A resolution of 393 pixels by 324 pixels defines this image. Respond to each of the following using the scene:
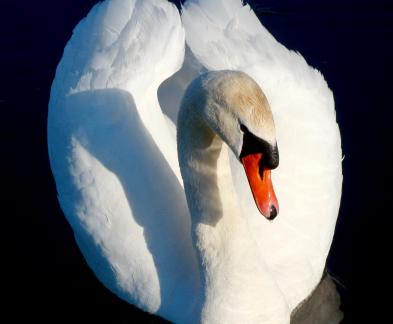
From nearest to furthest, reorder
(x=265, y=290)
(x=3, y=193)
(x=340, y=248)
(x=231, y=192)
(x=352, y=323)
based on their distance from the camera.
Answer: (x=231, y=192), (x=265, y=290), (x=352, y=323), (x=340, y=248), (x=3, y=193)

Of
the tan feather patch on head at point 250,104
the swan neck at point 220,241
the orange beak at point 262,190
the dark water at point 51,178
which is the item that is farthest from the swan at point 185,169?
the dark water at point 51,178

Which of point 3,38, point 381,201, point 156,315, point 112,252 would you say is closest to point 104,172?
point 112,252

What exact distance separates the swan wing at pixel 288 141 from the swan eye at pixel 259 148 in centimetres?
147

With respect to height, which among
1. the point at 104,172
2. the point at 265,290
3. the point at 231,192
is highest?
the point at 231,192

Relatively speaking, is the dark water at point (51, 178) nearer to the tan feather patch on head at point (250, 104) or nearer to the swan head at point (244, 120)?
the swan head at point (244, 120)

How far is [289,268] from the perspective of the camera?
5.24 m

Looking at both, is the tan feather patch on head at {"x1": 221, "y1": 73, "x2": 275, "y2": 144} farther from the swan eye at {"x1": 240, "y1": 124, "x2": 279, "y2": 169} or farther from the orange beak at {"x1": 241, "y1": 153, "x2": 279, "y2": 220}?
the orange beak at {"x1": 241, "y1": 153, "x2": 279, "y2": 220}

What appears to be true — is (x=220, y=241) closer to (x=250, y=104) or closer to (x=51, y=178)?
(x=250, y=104)

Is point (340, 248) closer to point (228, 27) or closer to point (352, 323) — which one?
point (352, 323)

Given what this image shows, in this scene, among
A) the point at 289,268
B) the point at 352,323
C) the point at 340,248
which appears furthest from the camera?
the point at 340,248

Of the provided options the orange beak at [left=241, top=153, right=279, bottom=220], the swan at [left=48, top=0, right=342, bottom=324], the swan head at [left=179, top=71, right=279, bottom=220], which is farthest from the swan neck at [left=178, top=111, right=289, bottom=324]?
the orange beak at [left=241, top=153, right=279, bottom=220]

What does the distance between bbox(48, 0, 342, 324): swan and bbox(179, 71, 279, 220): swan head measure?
0.27ft

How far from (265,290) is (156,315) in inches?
30.1

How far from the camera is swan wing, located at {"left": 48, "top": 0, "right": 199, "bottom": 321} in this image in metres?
5.07
